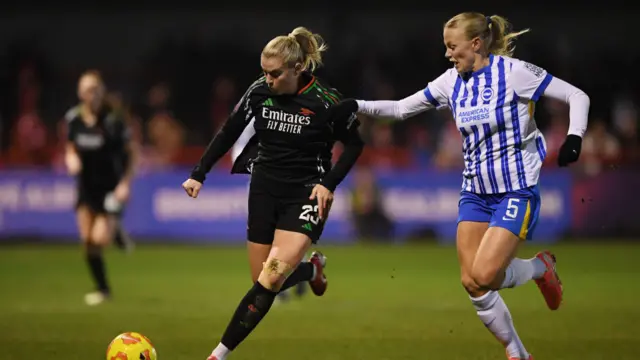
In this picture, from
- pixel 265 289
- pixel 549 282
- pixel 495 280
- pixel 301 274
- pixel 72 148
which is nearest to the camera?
pixel 495 280

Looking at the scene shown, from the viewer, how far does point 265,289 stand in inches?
259

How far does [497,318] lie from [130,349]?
228cm

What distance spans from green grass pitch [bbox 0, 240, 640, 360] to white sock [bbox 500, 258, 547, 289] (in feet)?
1.97

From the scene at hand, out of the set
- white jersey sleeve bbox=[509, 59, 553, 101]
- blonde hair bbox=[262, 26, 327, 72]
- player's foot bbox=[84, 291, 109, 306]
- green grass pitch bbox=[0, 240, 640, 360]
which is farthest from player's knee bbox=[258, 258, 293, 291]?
player's foot bbox=[84, 291, 109, 306]

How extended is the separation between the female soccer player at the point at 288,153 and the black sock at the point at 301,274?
1.93 feet

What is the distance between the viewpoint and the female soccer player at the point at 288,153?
6.73 metres

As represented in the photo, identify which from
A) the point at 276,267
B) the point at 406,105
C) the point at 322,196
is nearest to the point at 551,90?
the point at 406,105

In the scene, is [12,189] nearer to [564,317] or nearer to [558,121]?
[558,121]

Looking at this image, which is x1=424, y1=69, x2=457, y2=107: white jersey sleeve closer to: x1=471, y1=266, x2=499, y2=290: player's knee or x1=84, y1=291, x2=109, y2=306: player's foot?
x1=471, y1=266, x2=499, y2=290: player's knee

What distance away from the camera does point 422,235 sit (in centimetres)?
1869

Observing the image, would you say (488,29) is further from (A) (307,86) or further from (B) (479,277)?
(B) (479,277)

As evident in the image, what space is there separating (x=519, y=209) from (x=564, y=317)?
334 centimetres

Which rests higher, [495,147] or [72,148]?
[495,147]

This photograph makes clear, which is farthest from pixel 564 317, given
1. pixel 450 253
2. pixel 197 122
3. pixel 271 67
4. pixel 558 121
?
pixel 197 122
